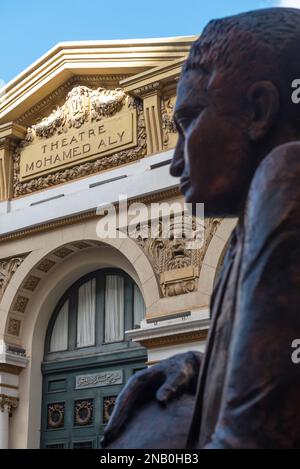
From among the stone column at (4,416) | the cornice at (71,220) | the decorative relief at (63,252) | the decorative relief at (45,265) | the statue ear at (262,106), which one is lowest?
Answer: the statue ear at (262,106)

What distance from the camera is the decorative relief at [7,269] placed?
46.9 ft

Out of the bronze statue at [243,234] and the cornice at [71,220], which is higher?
the cornice at [71,220]

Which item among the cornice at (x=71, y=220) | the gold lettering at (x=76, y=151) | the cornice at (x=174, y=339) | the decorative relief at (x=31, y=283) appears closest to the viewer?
the cornice at (x=174, y=339)

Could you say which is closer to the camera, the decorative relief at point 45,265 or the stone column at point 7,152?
the decorative relief at point 45,265

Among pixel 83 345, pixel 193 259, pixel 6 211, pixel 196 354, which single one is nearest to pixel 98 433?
pixel 83 345

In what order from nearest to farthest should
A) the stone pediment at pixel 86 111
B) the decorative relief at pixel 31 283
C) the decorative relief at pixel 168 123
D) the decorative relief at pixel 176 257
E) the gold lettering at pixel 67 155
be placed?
the decorative relief at pixel 176 257 → the decorative relief at pixel 168 123 → the stone pediment at pixel 86 111 → the decorative relief at pixel 31 283 → the gold lettering at pixel 67 155

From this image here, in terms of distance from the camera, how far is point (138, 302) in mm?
13859

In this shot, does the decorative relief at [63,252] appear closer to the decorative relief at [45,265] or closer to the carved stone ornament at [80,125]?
the decorative relief at [45,265]

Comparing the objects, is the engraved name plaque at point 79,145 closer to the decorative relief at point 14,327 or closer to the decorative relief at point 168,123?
the decorative relief at point 168,123

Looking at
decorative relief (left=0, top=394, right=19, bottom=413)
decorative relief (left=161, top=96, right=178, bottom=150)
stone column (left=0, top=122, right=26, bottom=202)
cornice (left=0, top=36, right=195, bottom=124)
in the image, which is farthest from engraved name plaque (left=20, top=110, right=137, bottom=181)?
decorative relief (left=0, top=394, right=19, bottom=413)

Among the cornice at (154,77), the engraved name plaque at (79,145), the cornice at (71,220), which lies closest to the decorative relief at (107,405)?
the cornice at (71,220)

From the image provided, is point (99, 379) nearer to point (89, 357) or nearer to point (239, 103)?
point (89, 357)

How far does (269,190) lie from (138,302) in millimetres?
12524

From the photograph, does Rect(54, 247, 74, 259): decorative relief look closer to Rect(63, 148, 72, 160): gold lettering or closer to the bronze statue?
Rect(63, 148, 72, 160): gold lettering
